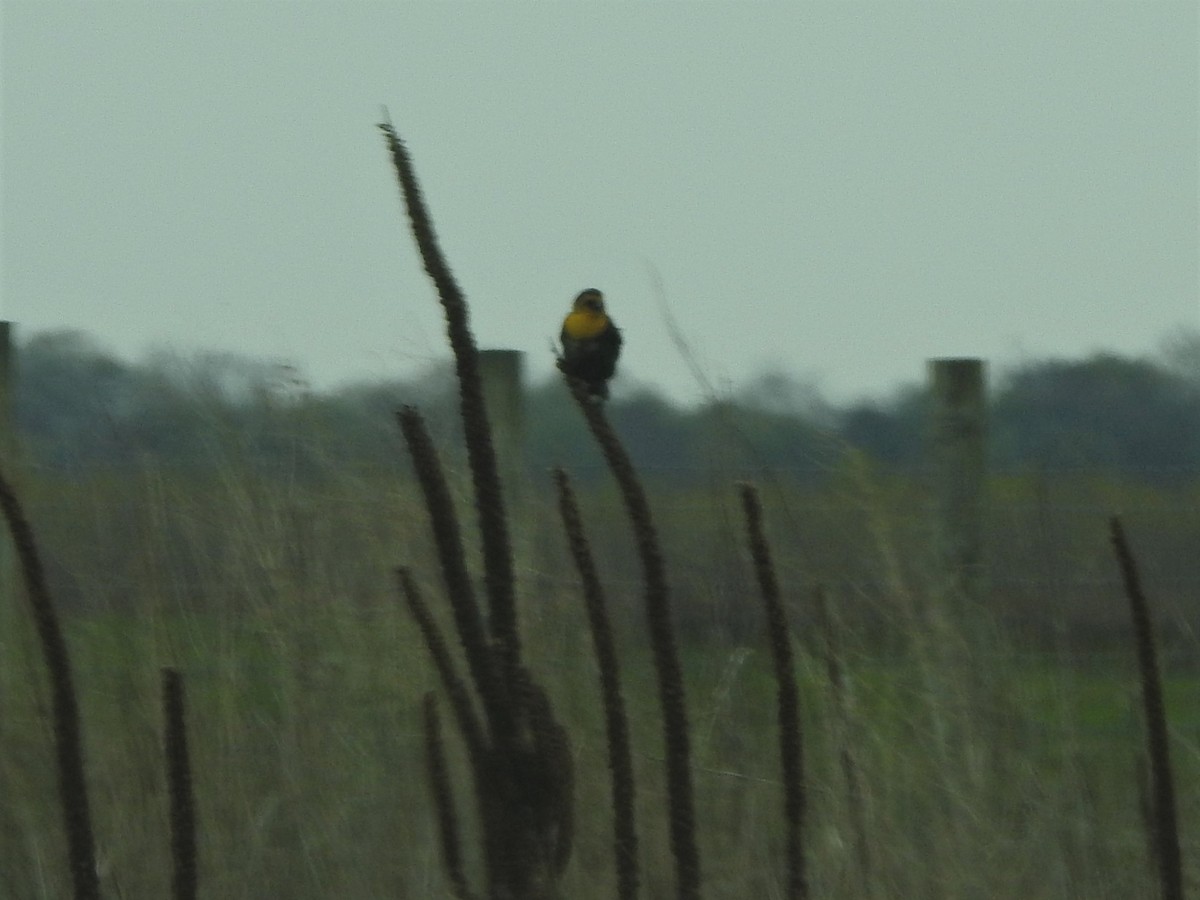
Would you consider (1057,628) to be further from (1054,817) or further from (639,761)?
(639,761)

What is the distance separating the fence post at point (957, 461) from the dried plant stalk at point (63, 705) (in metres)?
3.02

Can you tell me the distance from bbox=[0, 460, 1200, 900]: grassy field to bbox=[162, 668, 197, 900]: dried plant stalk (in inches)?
75.6

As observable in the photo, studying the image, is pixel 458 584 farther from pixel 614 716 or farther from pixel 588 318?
pixel 588 318

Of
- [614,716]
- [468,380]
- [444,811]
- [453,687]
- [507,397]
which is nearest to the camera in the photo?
[468,380]

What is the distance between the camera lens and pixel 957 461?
162 inches

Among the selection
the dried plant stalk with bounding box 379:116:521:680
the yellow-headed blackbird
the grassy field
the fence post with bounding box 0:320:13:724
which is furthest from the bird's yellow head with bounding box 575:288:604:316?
the dried plant stalk with bounding box 379:116:521:680

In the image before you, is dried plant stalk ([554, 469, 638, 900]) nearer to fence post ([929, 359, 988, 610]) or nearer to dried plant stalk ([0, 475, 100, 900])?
dried plant stalk ([0, 475, 100, 900])

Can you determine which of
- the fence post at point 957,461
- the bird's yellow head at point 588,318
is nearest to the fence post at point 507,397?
the bird's yellow head at point 588,318

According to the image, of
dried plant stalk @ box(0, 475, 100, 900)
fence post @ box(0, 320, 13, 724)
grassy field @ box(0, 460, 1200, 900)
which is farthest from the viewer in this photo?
fence post @ box(0, 320, 13, 724)

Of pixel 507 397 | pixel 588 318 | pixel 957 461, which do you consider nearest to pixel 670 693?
pixel 507 397

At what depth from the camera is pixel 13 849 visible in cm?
337

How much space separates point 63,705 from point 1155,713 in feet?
2.80

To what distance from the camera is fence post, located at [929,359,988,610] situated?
4.05 meters

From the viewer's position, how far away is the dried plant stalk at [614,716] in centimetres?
126
